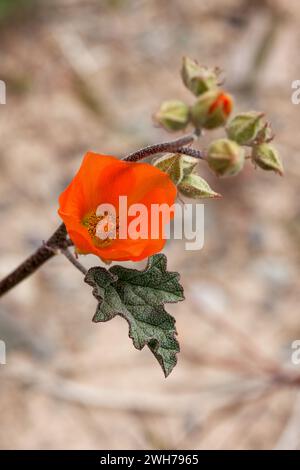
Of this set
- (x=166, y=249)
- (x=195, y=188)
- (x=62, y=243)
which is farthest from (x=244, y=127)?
(x=166, y=249)

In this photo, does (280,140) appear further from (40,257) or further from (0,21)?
(40,257)

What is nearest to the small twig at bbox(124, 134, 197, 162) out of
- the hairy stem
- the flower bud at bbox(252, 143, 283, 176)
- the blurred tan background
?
the hairy stem

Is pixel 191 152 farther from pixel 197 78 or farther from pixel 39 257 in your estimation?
pixel 39 257

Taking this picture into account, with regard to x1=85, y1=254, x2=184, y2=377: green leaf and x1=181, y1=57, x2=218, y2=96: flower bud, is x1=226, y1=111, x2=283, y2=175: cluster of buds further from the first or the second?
x1=85, y1=254, x2=184, y2=377: green leaf

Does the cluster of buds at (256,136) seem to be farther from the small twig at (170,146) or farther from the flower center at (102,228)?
the flower center at (102,228)

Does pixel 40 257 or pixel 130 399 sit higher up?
pixel 130 399

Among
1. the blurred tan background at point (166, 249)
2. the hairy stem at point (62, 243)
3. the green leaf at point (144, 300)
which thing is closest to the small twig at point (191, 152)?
the hairy stem at point (62, 243)

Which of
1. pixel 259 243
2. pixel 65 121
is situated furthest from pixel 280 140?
pixel 65 121
